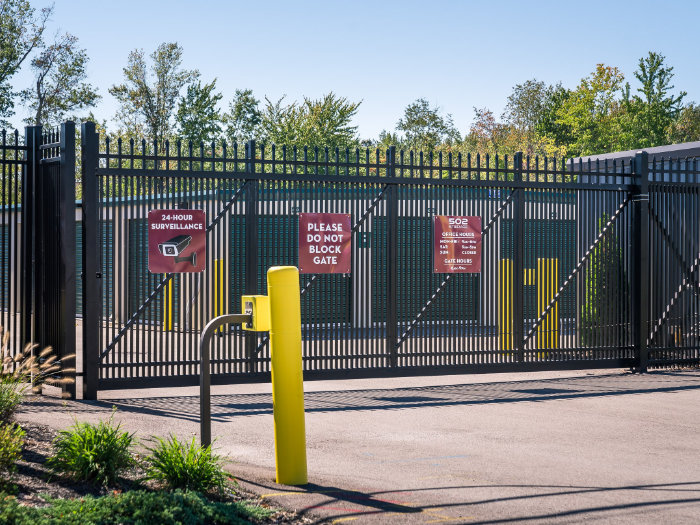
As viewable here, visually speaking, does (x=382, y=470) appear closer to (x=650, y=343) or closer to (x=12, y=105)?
(x=650, y=343)

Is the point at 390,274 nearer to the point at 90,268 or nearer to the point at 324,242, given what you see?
the point at 324,242

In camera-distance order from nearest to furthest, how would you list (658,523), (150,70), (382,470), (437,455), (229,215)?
(658,523) → (382,470) → (437,455) → (229,215) → (150,70)

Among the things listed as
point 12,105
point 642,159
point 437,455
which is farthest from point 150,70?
point 437,455

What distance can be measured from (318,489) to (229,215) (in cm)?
629

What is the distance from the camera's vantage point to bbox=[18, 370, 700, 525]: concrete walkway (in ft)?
20.4

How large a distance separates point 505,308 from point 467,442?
5351 mm

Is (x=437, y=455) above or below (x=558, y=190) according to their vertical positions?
below

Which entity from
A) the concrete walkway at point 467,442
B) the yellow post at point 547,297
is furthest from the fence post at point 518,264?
A: the concrete walkway at point 467,442

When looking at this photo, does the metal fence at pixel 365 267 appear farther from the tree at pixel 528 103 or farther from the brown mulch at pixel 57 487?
the tree at pixel 528 103

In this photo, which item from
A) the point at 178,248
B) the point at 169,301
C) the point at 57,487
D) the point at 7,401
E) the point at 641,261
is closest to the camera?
the point at 57,487

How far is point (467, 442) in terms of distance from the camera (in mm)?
8820

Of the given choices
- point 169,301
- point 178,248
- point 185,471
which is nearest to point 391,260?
point 178,248

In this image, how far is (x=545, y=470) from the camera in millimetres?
7484

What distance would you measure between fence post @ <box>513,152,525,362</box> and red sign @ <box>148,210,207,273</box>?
484 centimetres
